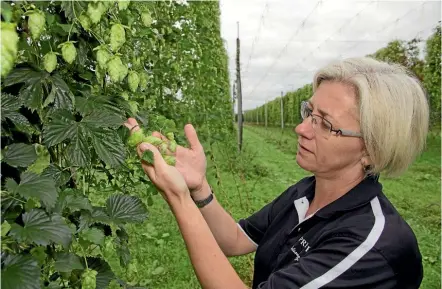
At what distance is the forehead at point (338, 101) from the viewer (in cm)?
158

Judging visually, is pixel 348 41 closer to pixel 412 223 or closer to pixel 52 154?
pixel 412 223

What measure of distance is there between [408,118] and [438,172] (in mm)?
9225

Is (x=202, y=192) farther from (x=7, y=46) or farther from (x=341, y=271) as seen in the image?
(x=7, y=46)

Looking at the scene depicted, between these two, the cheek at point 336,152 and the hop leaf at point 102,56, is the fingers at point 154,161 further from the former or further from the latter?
the cheek at point 336,152

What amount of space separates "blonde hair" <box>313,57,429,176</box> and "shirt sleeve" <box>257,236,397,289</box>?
371 mm

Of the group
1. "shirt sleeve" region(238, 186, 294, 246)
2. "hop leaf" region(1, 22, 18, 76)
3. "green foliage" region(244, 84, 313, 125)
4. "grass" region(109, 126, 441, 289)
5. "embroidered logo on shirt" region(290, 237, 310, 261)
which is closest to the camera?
"hop leaf" region(1, 22, 18, 76)

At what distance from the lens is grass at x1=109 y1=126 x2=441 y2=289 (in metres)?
3.84

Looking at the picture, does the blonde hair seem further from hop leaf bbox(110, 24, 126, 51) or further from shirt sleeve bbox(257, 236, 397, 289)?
hop leaf bbox(110, 24, 126, 51)

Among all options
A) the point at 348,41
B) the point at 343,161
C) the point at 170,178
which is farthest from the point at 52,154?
the point at 348,41

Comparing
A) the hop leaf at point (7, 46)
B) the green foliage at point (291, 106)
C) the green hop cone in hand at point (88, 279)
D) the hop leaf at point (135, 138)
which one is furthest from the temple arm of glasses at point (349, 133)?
the green foliage at point (291, 106)

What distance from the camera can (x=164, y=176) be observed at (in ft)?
4.22

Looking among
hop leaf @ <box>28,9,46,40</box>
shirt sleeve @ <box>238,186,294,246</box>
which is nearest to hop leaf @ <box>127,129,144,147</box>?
hop leaf @ <box>28,9,46,40</box>

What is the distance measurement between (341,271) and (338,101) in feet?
1.84

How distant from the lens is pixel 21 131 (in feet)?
3.27
